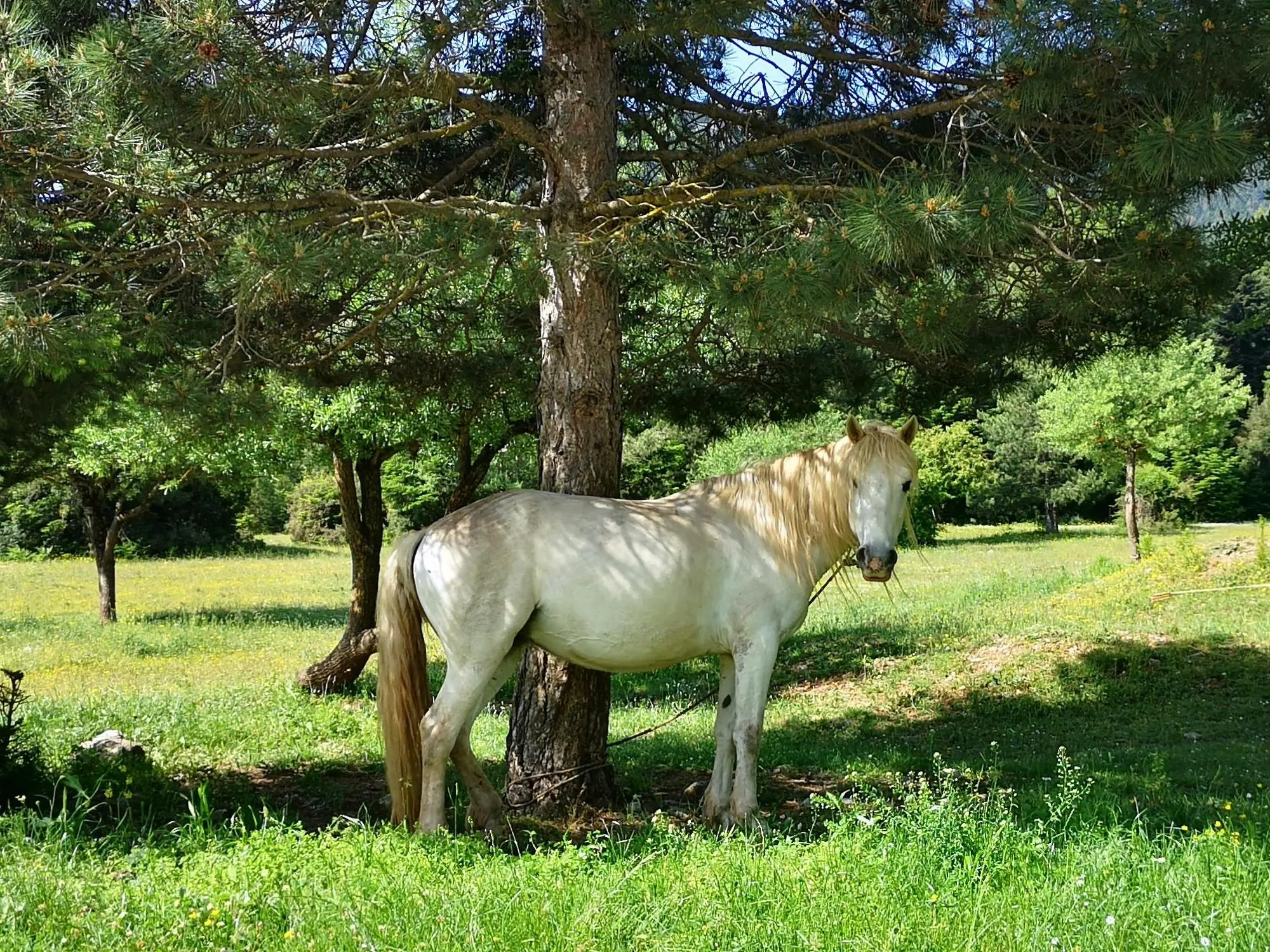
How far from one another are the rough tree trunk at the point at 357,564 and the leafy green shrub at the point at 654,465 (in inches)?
789

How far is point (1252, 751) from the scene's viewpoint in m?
7.24

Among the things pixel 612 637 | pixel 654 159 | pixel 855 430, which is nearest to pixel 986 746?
pixel 855 430

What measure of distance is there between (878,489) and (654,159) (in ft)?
10.1

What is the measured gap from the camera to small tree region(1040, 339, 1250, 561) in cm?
2391

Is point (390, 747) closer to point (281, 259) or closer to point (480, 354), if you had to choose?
point (281, 259)

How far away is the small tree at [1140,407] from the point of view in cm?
2391

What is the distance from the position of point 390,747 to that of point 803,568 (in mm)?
2295

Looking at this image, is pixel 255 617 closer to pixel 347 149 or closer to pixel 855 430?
pixel 347 149

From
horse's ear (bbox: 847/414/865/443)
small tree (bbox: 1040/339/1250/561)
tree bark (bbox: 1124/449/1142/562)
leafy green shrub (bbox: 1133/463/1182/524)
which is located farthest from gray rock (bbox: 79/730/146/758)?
leafy green shrub (bbox: 1133/463/1182/524)

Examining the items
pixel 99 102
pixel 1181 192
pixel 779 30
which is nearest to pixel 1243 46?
pixel 1181 192

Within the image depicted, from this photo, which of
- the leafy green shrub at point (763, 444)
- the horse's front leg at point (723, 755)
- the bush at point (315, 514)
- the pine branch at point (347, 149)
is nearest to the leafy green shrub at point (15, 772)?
the pine branch at point (347, 149)

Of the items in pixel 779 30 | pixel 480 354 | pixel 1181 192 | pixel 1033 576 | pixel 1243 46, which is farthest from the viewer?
pixel 1033 576

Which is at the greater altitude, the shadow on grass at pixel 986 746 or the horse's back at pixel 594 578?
the horse's back at pixel 594 578

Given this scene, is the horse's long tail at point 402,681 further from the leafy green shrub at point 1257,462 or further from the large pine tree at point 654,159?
the leafy green shrub at point 1257,462
